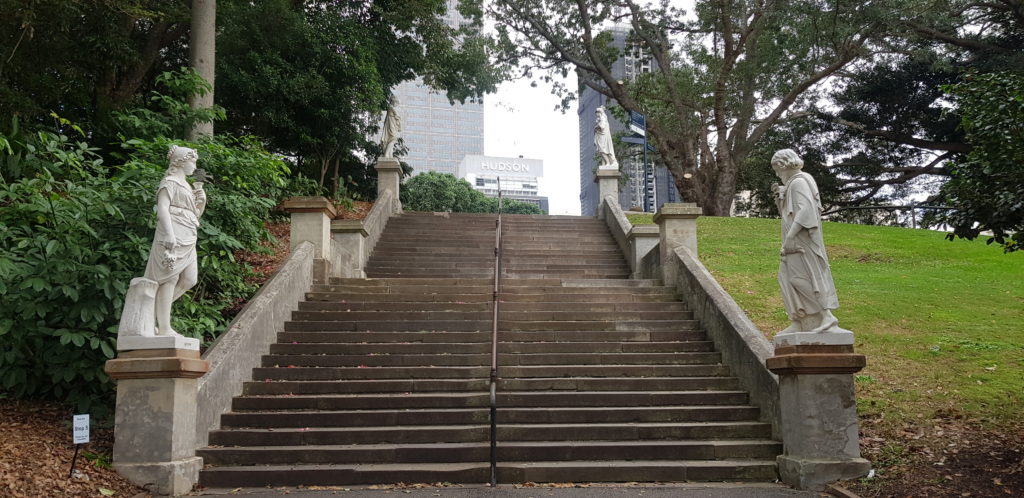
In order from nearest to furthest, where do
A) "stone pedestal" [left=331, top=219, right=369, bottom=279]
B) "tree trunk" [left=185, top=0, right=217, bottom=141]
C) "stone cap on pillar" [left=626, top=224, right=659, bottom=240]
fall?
"stone pedestal" [left=331, top=219, right=369, bottom=279] → "tree trunk" [left=185, top=0, right=217, bottom=141] → "stone cap on pillar" [left=626, top=224, right=659, bottom=240]

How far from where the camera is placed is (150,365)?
644 centimetres

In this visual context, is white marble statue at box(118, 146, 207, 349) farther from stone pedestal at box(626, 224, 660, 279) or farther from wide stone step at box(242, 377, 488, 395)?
stone pedestal at box(626, 224, 660, 279)

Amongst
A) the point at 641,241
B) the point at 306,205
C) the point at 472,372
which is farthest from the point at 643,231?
the point at 306,205

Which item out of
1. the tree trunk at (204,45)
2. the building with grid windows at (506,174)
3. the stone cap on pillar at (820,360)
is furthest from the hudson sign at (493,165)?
the stone cap on pillar at (820,360)

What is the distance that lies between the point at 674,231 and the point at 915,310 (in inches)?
160

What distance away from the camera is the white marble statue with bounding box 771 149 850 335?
6.56m

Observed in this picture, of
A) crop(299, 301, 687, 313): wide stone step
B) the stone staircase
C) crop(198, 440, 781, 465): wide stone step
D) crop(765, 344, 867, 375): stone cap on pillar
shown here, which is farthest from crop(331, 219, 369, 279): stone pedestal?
crop(765, 344, 867, 375): stone cap on pillar

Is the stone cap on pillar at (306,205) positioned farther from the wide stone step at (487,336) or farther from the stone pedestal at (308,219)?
the wide stone step at (487,336)

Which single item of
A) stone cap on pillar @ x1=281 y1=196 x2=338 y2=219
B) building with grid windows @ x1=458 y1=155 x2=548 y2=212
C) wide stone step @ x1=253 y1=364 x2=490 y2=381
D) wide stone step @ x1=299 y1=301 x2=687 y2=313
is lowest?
wide stone step @ x1=253 y1=364 x2=490 y2=381

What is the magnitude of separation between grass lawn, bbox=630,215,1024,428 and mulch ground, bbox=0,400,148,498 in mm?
7459

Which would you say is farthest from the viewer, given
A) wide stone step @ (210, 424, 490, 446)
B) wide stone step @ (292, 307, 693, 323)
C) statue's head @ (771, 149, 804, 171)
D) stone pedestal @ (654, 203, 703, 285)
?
stone pedestal @ (654, 203, 703, 285)

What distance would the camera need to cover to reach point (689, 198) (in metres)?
26.7

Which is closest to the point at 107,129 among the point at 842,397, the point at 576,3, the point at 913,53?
the point at 842,397

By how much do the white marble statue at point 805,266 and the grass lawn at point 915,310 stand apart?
1.79 metres
